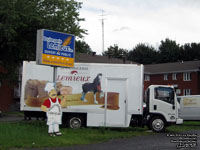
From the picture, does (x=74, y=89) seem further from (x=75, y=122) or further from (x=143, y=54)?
(x=143, y=54)

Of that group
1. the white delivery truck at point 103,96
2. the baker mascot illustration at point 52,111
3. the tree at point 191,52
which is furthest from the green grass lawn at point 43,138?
the tree at point 191,52

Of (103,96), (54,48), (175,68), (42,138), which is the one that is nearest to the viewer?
(42,138)

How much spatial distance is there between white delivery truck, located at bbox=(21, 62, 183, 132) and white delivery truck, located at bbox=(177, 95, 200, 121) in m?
8.62

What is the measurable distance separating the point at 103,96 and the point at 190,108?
1101 cm

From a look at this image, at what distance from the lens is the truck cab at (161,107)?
56.0 ft

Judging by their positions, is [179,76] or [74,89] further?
[179,76]

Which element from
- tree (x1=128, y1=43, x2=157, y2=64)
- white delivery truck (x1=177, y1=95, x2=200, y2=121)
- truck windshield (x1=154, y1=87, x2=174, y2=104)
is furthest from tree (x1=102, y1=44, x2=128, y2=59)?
truck windshield (x1=154, y1=87, x2=174, y2=104)

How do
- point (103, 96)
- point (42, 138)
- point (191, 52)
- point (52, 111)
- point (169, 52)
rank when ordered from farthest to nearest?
point (169, 52), point (191, 52), point (103, 96), point (52, 111), point (42, 138)

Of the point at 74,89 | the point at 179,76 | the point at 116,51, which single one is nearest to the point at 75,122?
the point at 74,89

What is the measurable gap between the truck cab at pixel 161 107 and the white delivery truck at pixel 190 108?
8593 millimetres

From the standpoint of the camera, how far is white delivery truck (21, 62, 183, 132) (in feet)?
54.6

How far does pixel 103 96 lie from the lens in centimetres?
1683

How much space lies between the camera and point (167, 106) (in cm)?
1709

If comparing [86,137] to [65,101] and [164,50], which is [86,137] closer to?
[65,101]
